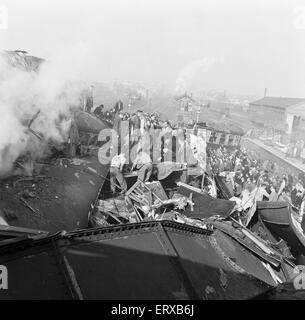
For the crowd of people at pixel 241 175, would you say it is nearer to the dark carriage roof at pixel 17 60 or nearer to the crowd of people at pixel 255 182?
the crowd of people at pixel 255 182

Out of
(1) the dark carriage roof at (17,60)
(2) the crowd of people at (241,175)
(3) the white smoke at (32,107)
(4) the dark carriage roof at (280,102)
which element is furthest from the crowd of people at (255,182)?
(4) the dark carriage roof at (280,102)

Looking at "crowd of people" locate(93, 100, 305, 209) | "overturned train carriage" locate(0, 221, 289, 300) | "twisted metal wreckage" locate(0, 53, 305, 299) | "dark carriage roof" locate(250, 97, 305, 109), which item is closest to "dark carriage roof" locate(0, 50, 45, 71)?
"twisted metal wreckage" locate(0, 53, 305, 299)

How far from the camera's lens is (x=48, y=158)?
32.1ft

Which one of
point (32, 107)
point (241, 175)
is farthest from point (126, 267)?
point (241, 175)

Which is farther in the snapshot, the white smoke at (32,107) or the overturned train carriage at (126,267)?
the white smoke at (32,107)

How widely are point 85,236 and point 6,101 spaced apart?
18.6ft

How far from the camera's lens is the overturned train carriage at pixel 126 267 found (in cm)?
298

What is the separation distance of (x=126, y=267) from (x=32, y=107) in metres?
7.04

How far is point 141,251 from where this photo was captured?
3.60 m

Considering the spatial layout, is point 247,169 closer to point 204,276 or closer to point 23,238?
point 204,276

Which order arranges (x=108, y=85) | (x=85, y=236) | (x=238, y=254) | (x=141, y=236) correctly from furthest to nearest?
1. (x=108, y=85)
2. (x=238, y=254)
3. (x=141, y=236)
4. (x=85, y=236)

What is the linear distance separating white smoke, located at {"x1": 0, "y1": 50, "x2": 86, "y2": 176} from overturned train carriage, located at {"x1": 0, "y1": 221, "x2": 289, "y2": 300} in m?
4.48

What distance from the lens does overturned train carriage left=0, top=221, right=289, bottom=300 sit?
9.78ft
